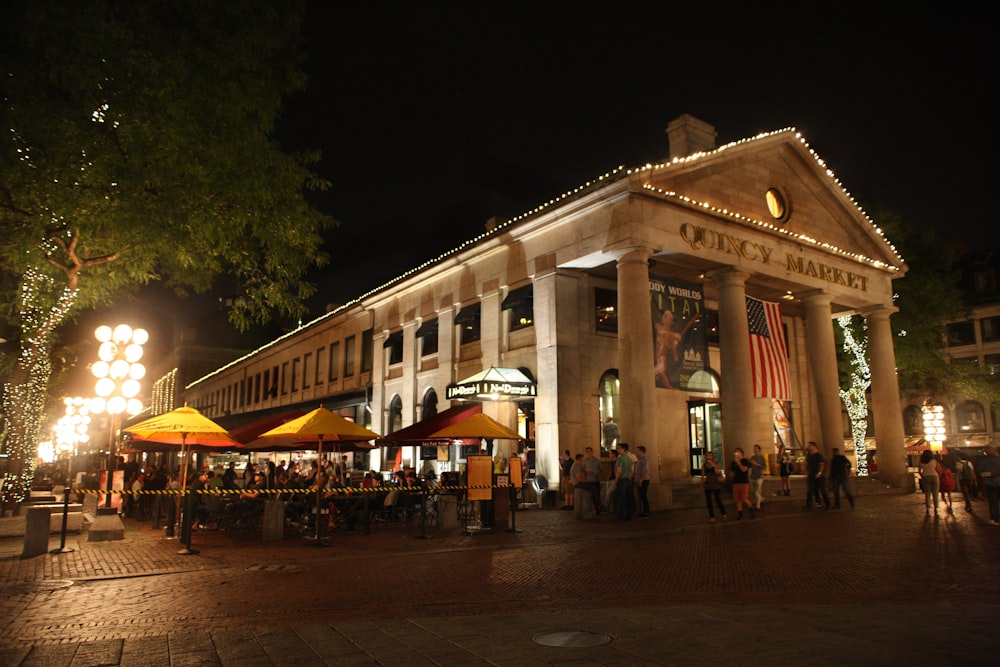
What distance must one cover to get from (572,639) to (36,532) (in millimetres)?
10419

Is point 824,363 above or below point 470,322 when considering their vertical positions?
below

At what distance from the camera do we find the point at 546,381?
22.2 m

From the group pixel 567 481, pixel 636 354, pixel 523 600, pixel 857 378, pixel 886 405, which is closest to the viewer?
pixel 523 600

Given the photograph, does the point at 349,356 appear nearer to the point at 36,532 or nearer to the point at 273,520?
the point at 273,520

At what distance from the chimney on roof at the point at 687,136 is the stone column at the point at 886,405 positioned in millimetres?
10308

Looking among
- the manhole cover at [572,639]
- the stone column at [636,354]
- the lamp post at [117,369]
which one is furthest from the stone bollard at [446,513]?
the manhole cover at [572,639]

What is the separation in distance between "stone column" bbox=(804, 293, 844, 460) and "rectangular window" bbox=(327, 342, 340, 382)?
24.7 meters

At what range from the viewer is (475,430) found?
15938mm

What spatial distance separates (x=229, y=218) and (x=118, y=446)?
16458 millimetres

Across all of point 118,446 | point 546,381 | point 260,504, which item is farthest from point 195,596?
point 118,446

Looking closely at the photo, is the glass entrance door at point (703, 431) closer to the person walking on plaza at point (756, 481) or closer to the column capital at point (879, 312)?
the person walking on plaza at point (756, 481)

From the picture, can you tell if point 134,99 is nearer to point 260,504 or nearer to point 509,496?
point 260,504

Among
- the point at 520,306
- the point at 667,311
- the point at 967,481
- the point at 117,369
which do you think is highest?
the point at 520,306

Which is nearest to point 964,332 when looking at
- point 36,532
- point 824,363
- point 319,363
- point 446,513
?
point 824,363
